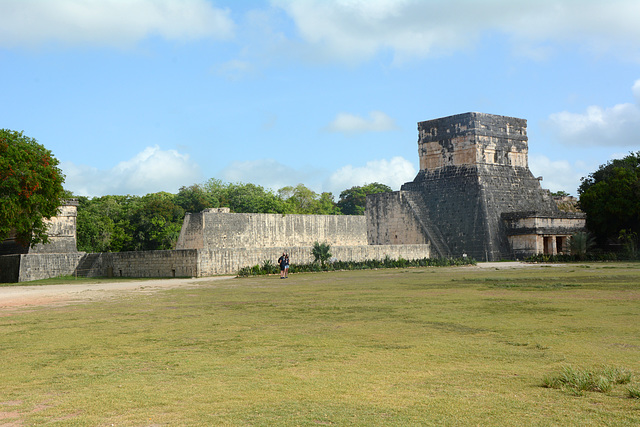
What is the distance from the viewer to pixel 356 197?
76250 mm

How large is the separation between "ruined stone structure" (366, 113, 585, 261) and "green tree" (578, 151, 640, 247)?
6.24ft

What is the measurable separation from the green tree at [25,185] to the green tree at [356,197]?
165 feet

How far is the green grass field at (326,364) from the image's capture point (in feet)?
13.9

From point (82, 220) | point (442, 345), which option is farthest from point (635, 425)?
point (82, 220)

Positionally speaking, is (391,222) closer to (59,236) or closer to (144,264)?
(144,264)

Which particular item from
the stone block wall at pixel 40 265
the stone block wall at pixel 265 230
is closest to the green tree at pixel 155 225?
the stone block wall at pixel 265 230

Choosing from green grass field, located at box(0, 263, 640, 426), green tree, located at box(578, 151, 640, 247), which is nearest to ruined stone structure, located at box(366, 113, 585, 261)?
green tree, located at box(578, 151, 640, 247)

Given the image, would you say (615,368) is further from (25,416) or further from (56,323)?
(56,323)

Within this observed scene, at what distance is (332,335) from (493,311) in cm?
331

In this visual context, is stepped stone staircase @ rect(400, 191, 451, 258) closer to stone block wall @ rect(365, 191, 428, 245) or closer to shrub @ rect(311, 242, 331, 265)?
stone block wall @ rect(365, 191, 428, 245)

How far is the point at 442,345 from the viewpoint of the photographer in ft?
22.2

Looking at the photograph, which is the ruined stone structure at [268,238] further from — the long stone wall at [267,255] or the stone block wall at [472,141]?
the stone block wall at [472,141]

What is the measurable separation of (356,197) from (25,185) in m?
54.6

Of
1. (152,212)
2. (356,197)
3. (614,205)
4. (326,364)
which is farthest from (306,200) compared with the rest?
(326,364)
